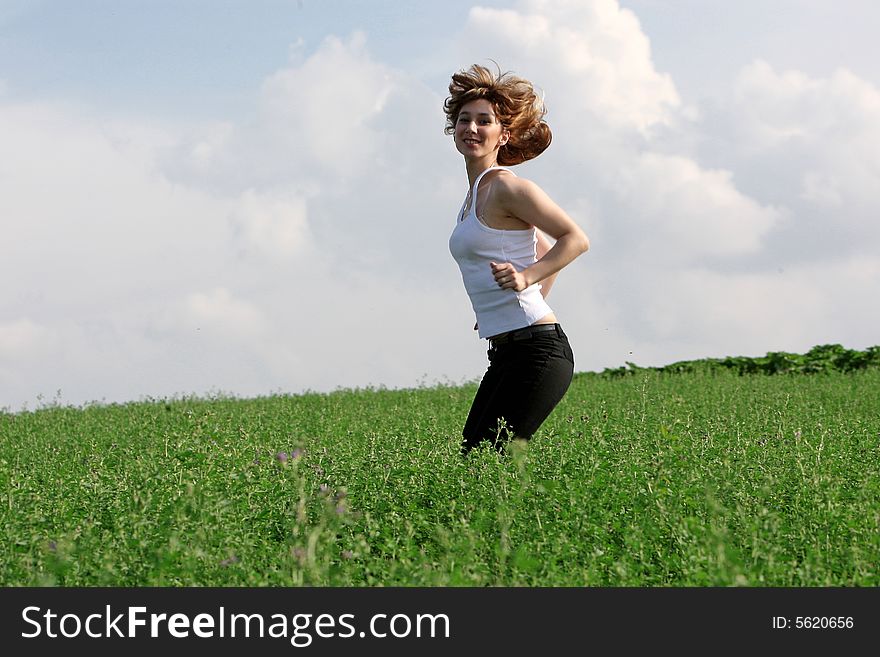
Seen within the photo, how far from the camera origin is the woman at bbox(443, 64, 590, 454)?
510 cm

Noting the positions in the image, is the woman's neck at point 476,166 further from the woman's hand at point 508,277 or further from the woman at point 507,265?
the woman's hand at point 508,277

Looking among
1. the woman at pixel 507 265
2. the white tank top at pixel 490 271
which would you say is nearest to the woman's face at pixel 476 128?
the woman at pixel 507 265

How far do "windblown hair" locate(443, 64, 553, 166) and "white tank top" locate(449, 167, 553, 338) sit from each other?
0.42m

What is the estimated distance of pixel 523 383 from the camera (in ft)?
16.9

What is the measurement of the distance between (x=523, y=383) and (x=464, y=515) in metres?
0.78

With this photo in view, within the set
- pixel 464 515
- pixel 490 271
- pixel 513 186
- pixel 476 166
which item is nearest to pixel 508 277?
pixel 490 271

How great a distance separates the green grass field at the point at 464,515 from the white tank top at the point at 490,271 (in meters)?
0.70

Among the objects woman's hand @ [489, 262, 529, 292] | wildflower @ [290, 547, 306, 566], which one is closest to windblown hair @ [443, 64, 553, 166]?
woman's hand @ [489, 262, 529, 292]

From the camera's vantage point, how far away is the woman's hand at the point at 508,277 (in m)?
5.01

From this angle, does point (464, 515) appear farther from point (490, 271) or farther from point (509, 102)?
point (509, 102)
